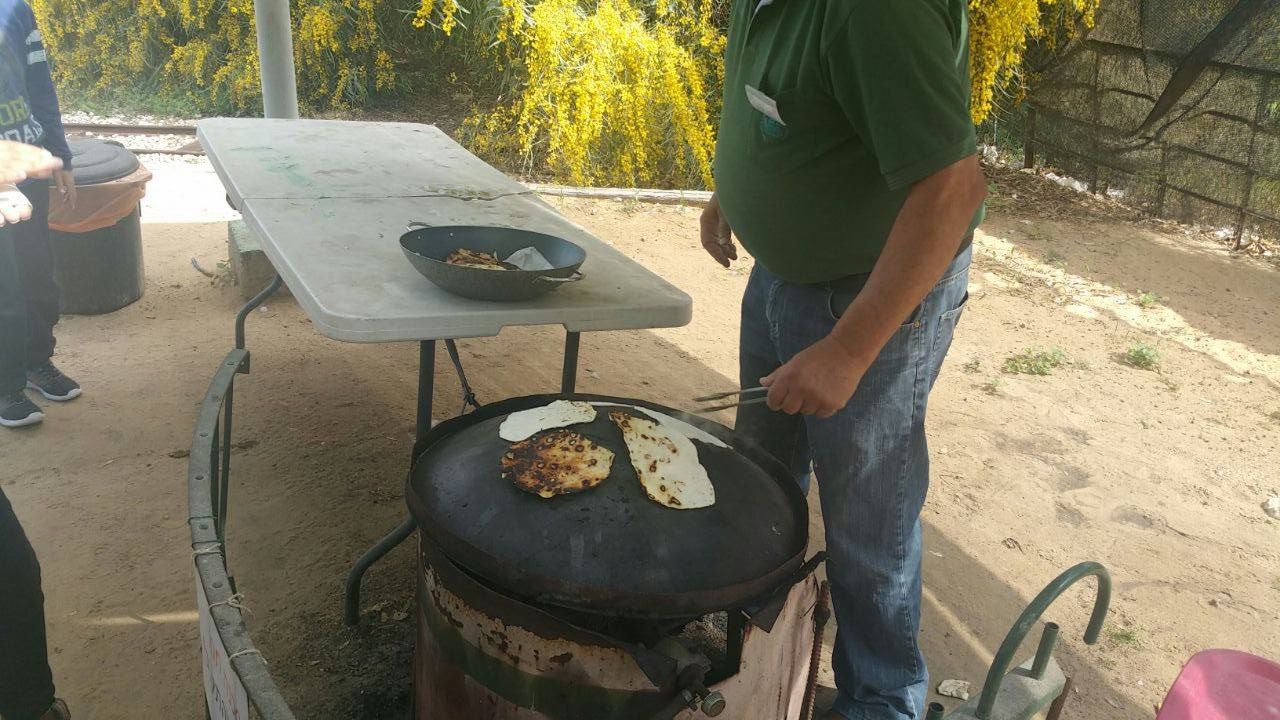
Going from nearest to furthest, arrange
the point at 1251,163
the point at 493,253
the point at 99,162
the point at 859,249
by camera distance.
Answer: the point at 859,249 < the point at 493,253 < the point at 99,162 < the point at 1251,163

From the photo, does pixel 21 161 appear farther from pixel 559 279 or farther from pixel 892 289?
pixel 892 289

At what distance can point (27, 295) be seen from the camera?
12.5ft

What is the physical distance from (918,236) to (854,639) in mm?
1006

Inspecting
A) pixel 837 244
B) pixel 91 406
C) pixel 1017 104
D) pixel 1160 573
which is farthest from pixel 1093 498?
pixel 1017 104

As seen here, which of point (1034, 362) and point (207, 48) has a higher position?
point (207, 48)

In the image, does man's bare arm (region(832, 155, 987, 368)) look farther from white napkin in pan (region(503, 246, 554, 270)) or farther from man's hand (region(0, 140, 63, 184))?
man's hand (region(0, 140, 63, 184))

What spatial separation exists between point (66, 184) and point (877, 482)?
3.69 m

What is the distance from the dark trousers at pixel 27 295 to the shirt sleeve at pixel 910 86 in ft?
10.9

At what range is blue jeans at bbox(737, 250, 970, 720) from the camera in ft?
6.22

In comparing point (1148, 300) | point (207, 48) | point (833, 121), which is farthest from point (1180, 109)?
point (207, 48)

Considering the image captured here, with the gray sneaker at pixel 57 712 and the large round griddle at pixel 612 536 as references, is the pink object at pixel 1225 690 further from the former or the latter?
the gray sneaker at pixel 57 712

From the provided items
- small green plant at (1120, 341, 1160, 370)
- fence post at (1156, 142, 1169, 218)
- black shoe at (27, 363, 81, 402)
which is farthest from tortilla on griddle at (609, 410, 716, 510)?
fence post at (1156, 142, 1169, 218)

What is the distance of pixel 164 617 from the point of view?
2715mm

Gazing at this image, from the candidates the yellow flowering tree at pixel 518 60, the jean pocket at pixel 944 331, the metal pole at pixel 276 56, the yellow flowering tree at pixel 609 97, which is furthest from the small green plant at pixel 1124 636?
the yellow flowering tree at pixel 518 60
